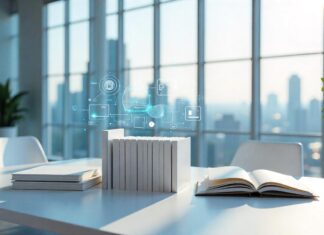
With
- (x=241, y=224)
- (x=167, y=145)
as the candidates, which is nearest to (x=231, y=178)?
(x=167, y=145)

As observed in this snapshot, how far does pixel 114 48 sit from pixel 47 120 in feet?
6.47

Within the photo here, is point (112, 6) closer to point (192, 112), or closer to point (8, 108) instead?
point (8, 108)

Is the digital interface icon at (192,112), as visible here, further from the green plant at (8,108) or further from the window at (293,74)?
the green plant at (8,108)

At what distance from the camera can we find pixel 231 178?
1.23m

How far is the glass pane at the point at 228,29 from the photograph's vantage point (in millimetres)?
4531

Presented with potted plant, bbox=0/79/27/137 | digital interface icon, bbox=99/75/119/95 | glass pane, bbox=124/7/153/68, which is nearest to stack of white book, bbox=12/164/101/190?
digital interface icon, bbox=99/75/119/95

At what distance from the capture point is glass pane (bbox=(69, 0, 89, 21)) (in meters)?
6.26

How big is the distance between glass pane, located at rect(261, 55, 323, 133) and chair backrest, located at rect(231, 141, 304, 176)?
2.33 m

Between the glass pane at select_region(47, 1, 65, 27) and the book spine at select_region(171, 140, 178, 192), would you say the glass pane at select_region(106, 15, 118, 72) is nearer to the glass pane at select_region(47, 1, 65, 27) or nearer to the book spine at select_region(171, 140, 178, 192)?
the glass pane at select_region(47, 1, 65, 27)

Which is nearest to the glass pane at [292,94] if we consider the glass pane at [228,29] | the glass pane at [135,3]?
the glass pane at [228,29]

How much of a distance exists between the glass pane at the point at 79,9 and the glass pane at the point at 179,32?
1632 millimetres

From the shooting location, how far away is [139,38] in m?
5.66

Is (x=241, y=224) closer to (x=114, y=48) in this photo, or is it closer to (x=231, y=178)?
(x=231, y=178)

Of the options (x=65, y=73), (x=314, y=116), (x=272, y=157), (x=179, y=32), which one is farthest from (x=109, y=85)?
(x=65, y=73)
